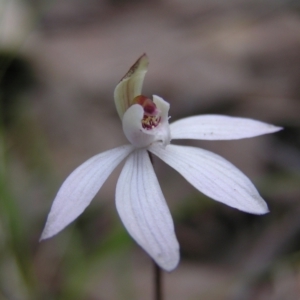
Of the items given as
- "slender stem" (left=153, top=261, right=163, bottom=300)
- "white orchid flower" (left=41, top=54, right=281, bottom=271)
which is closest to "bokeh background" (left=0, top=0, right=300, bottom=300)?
"slender stem" (left=153, top=261, right=163, bottom=300)

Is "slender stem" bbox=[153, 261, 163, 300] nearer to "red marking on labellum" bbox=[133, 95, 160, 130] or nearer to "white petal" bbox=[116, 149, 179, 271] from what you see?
"white petal" bbox=[116, 149, 179, 271]

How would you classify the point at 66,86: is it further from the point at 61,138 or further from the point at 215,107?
the point at 215,107

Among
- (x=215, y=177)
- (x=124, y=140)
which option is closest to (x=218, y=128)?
(x=215, y=177)

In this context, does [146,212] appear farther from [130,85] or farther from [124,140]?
[124,140]

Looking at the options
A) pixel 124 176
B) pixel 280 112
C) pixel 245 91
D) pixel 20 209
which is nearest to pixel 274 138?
pixel 280 112

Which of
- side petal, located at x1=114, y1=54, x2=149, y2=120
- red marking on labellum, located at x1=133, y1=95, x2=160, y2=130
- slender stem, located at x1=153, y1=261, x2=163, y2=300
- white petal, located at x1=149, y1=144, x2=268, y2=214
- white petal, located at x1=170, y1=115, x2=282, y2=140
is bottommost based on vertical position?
slender stem, located at x1=153, y1=261, x2=163, y2=300

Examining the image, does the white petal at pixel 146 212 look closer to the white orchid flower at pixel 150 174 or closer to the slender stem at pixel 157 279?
the white orchid flower at pixel 150 174
